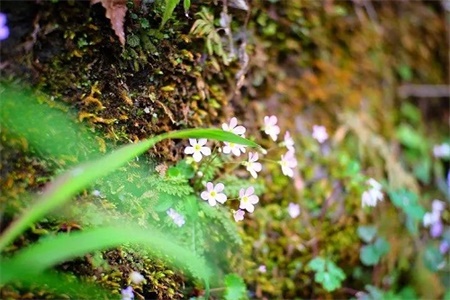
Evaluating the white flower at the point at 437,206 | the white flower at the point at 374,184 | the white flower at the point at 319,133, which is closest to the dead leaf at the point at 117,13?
the white flower at the point at 319,133

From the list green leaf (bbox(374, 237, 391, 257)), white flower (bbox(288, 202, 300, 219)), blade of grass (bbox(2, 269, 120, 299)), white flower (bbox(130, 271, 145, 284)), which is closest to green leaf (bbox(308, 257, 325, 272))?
white flower (bbox(288, 202, 300, 219))

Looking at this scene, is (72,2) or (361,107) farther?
(361,107)

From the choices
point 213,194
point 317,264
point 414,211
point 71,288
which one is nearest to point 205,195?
point 213,194

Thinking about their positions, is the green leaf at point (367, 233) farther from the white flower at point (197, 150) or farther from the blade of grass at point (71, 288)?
the blade of grass at point (71, 288)

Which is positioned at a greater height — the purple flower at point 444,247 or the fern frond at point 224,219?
the fern frond at point 224,219

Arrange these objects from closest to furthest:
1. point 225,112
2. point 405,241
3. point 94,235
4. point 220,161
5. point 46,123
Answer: point 94,235
point 46,123
point 220,161
point 225,112
point 405,241

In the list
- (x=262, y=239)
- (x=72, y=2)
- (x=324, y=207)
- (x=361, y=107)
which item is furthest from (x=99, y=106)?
(x=361, y=107)

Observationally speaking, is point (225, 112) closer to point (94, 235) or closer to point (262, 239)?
point (262, 239)
